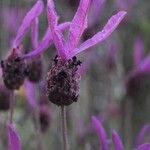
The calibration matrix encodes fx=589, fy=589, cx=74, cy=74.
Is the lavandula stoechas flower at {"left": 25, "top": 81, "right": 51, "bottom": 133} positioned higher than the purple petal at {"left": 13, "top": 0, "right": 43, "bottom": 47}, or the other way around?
the purple petal at {"left": 13, "top": 0, "right": 43, "bottom": 47}

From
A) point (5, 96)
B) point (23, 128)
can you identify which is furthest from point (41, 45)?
point (23, 128)

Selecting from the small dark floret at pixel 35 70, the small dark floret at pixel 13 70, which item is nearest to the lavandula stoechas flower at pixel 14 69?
the small dark floret at pixel 13 70

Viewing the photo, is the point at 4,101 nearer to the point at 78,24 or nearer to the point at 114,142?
the point at 114,142

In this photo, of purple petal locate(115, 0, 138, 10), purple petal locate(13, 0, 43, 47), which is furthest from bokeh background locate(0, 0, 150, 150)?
purple petal locate(13, 0, 43, 47)

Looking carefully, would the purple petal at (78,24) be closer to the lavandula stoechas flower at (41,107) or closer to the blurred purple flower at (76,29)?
the blurred purple flower at (76,29)

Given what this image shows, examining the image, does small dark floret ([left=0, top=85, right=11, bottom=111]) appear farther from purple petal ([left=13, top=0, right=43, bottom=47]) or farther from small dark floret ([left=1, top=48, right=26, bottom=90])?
purple petal ([left=13, top=0, right=43, bottom=47])

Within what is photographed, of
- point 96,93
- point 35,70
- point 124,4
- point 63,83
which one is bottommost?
point 63,83

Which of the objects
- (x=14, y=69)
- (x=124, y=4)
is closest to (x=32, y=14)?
(x=14, y=69)
